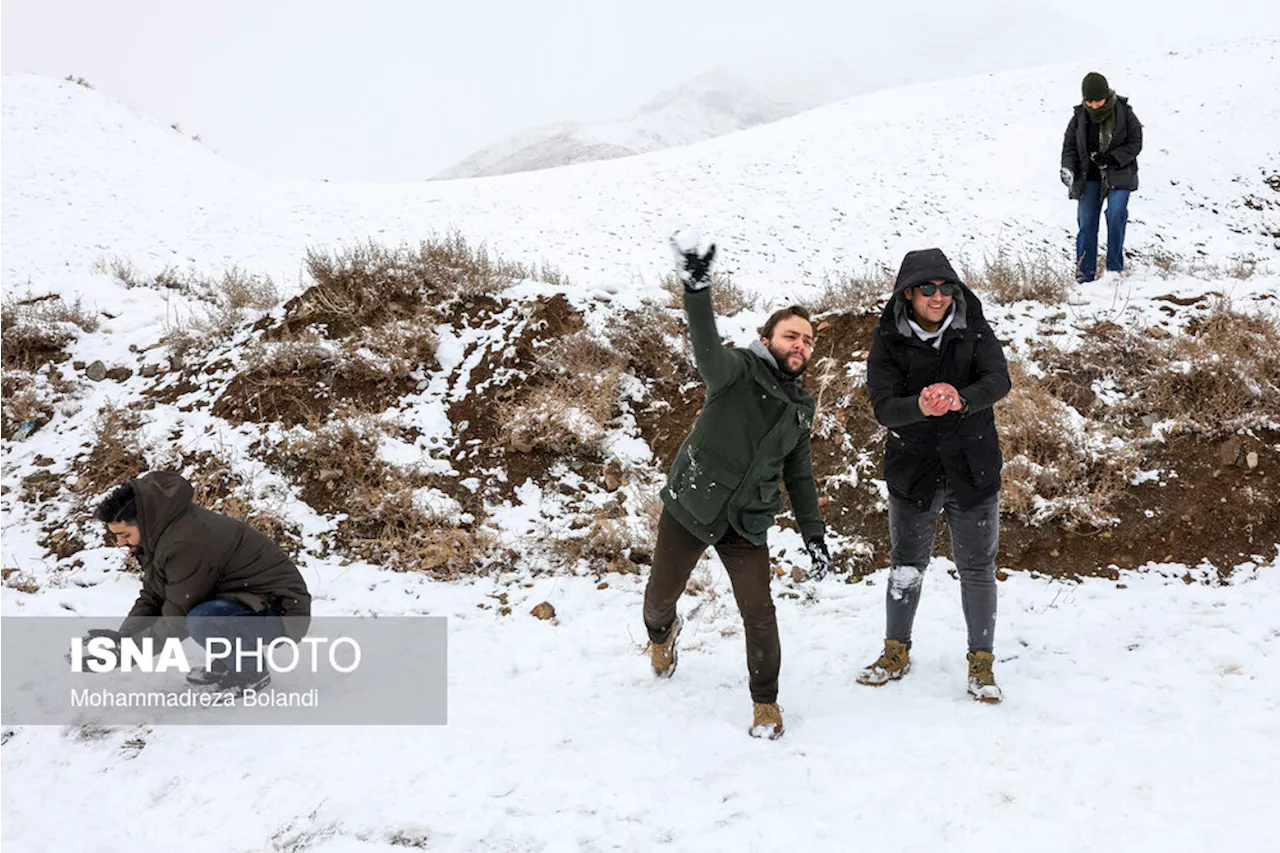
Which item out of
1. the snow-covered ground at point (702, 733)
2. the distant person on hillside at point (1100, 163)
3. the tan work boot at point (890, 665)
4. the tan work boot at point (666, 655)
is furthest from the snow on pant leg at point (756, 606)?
the distant person on hillside at point (1100, 163)

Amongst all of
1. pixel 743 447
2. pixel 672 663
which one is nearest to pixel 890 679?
pixel 672 663

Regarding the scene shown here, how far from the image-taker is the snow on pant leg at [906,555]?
3449 millimetres

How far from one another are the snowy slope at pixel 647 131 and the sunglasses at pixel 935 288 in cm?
2995

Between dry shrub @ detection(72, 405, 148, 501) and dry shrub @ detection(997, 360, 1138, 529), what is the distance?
23.0 ft

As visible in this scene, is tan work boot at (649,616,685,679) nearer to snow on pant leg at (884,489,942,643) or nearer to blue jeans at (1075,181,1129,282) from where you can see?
snow on pant leg at (884,489,942,643)

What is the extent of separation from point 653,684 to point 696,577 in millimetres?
1002

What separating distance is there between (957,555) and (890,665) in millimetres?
738

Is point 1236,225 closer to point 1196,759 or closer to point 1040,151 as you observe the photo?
point 1040,151

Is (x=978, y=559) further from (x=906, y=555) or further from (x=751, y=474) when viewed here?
(x=751, y=474)

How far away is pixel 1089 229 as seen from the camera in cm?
723

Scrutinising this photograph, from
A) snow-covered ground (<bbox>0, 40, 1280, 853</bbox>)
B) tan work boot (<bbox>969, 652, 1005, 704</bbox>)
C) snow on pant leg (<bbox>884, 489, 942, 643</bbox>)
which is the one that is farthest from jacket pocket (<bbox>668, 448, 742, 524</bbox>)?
tan work boot (<bbox>969, 652, 1005, 704</bbox>)

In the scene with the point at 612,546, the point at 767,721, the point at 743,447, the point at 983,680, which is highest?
the point at 743,447

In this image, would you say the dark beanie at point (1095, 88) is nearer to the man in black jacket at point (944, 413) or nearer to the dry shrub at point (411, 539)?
the man in black jacket at point (944, 413)

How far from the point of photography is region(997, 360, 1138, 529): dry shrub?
4840 mm
